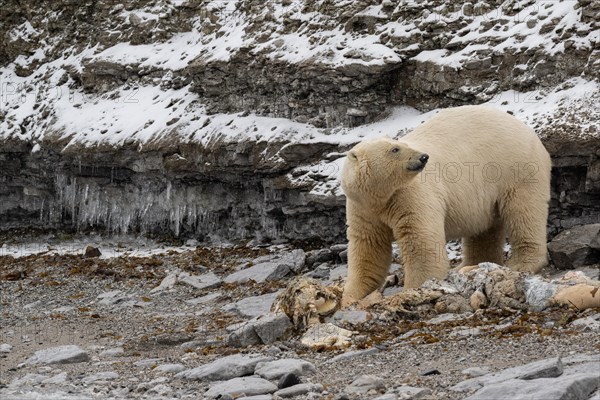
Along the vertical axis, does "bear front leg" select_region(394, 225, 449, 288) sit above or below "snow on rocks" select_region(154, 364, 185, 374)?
above

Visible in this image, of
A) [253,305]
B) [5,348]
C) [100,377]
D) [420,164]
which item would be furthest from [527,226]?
[5,348]

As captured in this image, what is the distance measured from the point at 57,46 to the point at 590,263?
566 inches

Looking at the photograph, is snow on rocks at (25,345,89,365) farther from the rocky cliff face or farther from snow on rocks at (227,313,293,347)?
the rocky cliff face

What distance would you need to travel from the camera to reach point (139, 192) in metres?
16.9

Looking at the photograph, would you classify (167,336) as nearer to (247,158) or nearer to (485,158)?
(485,158)

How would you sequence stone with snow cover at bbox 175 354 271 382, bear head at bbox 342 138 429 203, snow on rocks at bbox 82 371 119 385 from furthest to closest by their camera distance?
bear head at bbox 342 138 429 203 < snow on rocks at bbox 82 371 119 385 < stone with snow cover at bbox 175 354 271 382

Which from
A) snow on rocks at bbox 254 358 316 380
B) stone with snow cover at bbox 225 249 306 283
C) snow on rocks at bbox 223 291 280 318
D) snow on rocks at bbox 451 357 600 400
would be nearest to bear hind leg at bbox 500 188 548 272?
snow on rocks at bbox 223 291 280 318

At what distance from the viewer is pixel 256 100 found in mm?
15828

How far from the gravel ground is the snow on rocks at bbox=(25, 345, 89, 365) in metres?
0.10

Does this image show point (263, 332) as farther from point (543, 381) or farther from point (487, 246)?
point (487, 246)

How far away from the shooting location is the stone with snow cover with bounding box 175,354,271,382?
257 inches

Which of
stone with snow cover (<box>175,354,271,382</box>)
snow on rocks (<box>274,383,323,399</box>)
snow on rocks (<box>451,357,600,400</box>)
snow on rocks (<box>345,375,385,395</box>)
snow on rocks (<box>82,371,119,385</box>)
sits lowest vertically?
snow on rocks (<box>82,371,119,385</box>)

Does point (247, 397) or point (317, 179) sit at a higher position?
point (317, 179)

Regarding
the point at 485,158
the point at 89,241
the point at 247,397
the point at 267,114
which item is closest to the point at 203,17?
the point at 267,114
